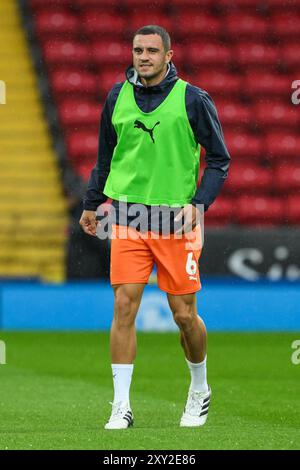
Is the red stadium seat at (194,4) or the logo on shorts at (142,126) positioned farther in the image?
the red stadium seat at (194,4)

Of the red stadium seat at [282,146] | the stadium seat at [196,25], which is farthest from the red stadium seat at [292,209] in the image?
the stadium seat at [196,25]

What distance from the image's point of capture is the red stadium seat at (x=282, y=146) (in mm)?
16969

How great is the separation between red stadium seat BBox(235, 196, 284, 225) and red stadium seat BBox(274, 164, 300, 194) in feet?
1.23

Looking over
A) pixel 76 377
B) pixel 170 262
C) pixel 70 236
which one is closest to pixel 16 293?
pixel 70 236

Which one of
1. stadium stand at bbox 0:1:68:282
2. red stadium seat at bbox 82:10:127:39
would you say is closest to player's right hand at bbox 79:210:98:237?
stadium stand at bbox 0:1:68:282

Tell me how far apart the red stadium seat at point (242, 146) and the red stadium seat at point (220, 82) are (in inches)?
41.1

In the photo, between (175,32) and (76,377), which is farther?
(175,32)

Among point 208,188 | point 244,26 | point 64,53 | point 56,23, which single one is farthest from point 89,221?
point 244,26

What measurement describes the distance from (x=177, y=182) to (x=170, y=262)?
39cm

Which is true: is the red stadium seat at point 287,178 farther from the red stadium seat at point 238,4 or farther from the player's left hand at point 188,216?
the player's left hand at point 188,216

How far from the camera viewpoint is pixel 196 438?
600 cm

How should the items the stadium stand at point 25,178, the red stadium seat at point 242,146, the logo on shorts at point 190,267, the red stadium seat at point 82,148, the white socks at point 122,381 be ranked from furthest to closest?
the red stadium seat at point 242,146 < the red stadium seat at point 82,148 < the stadium stand at point 25,178 < the logo on shorts at point 190,267 < the white socks at point 122,381

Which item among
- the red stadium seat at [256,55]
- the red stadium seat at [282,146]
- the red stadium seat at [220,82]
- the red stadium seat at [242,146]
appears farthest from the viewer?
the red stadium seat at [256,55]
